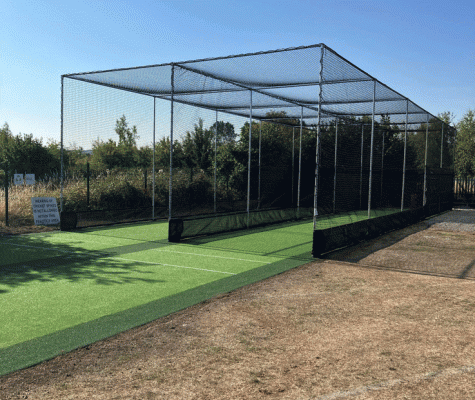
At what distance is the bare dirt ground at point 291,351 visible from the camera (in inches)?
111

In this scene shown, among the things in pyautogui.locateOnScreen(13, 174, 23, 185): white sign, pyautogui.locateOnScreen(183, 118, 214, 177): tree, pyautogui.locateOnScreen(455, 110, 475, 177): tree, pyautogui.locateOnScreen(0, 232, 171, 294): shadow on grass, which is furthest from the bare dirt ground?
pyautogui.locateOnScreen(455, 110, 475, 177): tree

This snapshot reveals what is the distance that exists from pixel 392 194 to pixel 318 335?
48.6 feet

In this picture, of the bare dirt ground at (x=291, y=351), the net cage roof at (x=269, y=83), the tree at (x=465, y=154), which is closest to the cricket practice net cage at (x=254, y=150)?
the net cage roof at (x=269, y=83)

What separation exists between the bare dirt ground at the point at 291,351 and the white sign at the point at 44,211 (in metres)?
7.16

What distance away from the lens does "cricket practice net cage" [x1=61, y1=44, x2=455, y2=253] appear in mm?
9266

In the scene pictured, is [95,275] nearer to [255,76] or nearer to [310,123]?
[255,76]

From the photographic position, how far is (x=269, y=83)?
10.1 metres

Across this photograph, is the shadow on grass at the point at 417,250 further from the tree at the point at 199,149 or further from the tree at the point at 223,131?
the tree at the point at 199,149

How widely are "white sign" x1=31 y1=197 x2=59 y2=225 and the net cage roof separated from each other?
3.10 meters

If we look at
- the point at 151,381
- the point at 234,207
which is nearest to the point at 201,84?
the point at 234,207

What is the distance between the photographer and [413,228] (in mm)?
11852

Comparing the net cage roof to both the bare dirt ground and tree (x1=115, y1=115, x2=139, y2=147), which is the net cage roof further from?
the bare dirt ground

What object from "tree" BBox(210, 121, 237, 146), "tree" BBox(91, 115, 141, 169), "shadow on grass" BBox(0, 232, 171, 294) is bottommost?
"shadow on grass" BBox(0, 232, 171, 294)

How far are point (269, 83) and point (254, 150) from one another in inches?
233
